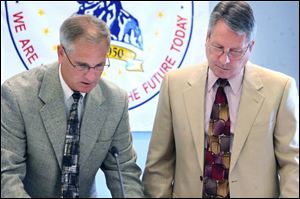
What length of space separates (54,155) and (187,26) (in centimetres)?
119

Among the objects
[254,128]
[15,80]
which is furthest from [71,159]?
[254,128]

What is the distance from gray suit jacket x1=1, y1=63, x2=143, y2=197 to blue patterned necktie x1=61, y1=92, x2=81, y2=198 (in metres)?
0.01

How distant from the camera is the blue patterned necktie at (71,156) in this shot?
4.61 ft

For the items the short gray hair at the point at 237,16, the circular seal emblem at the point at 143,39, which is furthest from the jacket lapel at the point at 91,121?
the circular seal emblem at the point at 143,39

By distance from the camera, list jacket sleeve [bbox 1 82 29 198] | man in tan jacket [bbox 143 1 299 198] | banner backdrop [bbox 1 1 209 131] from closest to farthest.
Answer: jacket sleeve [bbox 1 82 29 198], man in tan jacket [bbox 143 1 299 198], banner backdrop [bbox 1 1 209 131]

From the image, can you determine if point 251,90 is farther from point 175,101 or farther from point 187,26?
point 187,26

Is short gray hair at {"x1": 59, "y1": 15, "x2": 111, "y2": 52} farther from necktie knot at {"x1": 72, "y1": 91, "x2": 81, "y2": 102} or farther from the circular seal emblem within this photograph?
the circular seal emblem

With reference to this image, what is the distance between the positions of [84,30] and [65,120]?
278 millimetres

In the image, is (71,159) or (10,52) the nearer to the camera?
(71,159)

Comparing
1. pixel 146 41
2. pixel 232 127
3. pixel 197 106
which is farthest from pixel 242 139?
pixel 146 41

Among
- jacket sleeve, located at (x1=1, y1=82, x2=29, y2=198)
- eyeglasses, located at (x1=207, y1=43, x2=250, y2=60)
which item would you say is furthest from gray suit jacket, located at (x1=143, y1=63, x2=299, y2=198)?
jacket sleeve, located at (x1=1, y1=82, x2=29, y2=198)

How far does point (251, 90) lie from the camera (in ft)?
4.91

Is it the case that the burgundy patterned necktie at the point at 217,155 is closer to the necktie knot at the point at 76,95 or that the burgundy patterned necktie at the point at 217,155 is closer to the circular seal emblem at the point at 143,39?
the necktie knot at the point at 76,95

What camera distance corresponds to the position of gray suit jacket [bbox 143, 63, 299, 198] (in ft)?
4.74
